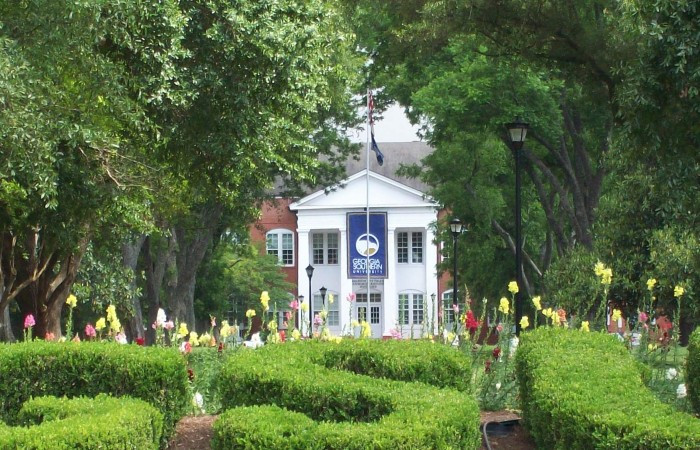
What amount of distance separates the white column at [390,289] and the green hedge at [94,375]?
5469 cm

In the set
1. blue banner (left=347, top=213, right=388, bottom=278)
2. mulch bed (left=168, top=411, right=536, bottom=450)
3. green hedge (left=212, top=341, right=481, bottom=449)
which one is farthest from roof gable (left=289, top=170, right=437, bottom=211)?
green hedge (left=212, top=341, right=481, bottom=449)

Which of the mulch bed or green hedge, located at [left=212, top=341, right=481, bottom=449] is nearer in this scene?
green hedge, located at [left=212, top=341, right=481, bottom=449]

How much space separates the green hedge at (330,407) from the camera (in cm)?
565

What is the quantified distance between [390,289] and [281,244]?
7.94m

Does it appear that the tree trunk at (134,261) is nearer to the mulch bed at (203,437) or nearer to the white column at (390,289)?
the mulch bed at (203,437)

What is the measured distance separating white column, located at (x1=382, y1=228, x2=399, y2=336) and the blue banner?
991 millimetres

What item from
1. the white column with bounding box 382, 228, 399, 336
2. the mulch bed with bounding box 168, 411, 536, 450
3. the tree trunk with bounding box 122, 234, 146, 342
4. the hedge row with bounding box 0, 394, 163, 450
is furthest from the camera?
the white column with bounding box 382, 228, 399, 336

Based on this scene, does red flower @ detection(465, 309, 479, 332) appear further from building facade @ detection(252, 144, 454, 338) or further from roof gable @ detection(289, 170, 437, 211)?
roof gable @ detection(289, 170, 437, 211)

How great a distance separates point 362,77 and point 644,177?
29.6 feet

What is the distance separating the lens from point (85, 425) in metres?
5.79

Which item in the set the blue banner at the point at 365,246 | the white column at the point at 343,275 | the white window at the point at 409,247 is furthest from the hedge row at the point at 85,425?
the white window at the point at 409,247

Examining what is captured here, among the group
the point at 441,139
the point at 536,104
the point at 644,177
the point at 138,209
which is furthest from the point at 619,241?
the point at 138,209

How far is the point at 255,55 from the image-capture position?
1377 cm

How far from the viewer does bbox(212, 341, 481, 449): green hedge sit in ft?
18.5
